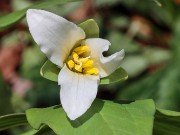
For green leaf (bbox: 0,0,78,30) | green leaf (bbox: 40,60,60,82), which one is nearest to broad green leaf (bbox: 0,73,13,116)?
green leaf (bbox: 0,0,78,30)

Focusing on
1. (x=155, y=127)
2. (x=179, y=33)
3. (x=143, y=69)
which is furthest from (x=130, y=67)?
(x=155, y=127)

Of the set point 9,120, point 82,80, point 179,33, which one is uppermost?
point 82,80

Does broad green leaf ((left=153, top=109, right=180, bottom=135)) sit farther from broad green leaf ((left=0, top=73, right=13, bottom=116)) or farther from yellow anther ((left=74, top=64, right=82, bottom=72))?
broad green leaf ((left=0, top=73, right=13, bottom=116))

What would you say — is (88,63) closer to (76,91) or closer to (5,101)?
(76,91)

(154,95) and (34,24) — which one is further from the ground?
(34,24)

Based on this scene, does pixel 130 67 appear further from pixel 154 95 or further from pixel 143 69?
pixel 154 95

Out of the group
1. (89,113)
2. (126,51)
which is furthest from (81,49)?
(126,51)
